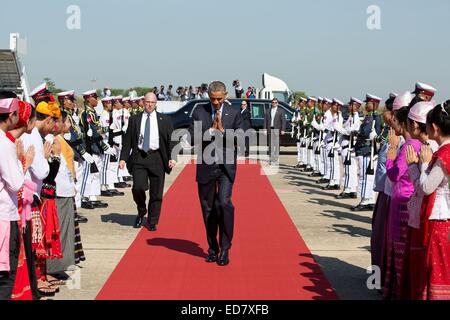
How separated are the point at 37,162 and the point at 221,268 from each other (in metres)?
2.90

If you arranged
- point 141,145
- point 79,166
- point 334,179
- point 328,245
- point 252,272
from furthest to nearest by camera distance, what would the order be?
point 334,179 → point 79,166 → point 141,145 → point 328,245 → point 252,272

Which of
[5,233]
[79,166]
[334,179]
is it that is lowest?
[334,179]

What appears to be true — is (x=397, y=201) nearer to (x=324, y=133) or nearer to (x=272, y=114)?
(x=324, y=133)

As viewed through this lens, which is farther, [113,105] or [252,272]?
[113,105]

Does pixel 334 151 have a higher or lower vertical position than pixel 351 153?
lower

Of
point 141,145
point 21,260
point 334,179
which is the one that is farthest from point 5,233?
point 334,179

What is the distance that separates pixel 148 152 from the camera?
1144cm

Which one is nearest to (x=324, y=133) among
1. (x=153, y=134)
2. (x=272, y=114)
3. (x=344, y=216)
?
(x=272, y=114)

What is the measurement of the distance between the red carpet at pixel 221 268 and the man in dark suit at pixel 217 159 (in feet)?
1.16

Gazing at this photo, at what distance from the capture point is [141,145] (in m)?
11.5

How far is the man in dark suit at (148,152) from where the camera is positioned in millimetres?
11414

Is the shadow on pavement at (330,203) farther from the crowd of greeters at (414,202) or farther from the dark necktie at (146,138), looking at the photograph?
the crowd of greeters at (414,202)
